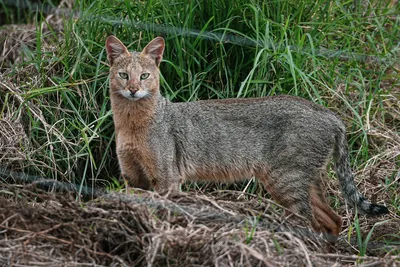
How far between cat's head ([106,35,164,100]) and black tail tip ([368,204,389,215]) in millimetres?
1694

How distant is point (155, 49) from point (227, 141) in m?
0.84

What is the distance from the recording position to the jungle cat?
5.66 metres

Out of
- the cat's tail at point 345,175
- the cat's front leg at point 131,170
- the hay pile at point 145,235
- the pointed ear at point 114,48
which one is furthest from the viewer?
the pointed ear at point 114,48

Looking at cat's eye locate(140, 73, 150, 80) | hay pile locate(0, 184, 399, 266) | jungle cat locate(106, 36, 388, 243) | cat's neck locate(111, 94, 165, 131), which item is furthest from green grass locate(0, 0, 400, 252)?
hay pile locate(0, 184, 399, 266)

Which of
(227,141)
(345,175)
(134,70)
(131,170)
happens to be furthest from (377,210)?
(134,70)

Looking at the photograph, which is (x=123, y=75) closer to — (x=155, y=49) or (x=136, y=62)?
(x=136, y=62)

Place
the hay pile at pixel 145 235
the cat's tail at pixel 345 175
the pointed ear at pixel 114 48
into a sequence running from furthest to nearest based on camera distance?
1. the pointed ear at pixel 114 48
2. the cat's tail at pixel 345 175
3. the hay pile at pixel 145 235

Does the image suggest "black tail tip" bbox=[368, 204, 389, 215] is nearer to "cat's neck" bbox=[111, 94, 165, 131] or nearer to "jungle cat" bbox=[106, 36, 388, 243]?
"jungle cat" bbox=[106, 36, 388, 243]

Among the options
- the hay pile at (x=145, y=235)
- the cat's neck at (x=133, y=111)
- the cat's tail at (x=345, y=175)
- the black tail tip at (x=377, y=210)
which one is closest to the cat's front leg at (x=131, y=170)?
the cat's neck at (x=133, y=111)

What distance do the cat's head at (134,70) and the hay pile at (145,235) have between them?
42.7 inches

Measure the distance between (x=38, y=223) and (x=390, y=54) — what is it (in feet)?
13.1

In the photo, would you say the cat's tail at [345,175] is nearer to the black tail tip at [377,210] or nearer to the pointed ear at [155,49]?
the black tail tip at [377,210]

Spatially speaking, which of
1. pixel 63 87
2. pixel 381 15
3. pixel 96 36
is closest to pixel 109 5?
pixel 96 36

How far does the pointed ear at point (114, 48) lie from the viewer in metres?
5.88
